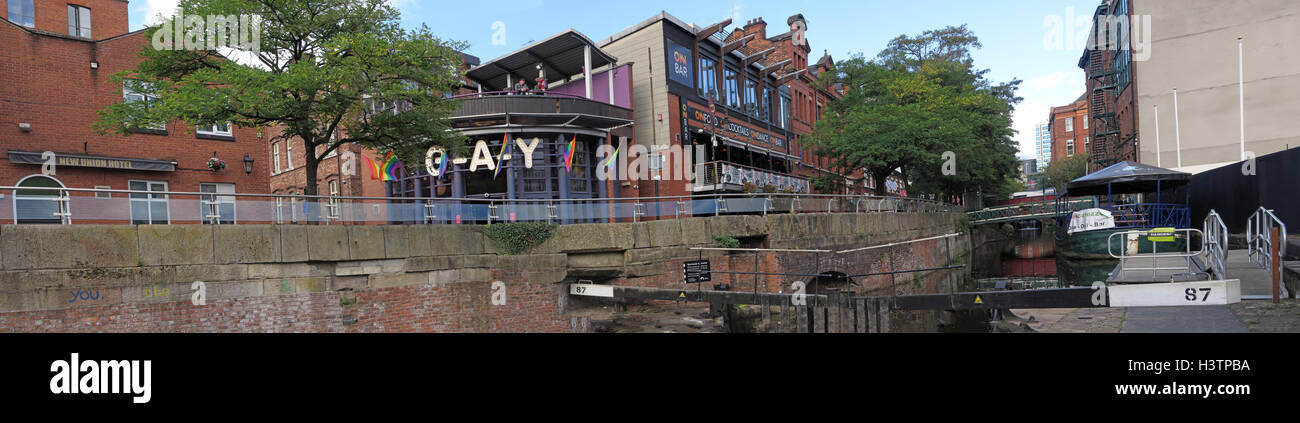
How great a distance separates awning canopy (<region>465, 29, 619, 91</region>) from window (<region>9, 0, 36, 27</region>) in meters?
13.2

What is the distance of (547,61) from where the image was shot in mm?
24844

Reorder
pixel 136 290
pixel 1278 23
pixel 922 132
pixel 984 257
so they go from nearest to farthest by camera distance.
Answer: pixel 136 290, pixel 922 132, pixel 1278 23, pixel 984 257

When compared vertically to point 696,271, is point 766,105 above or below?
above

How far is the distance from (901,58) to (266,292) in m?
35.2

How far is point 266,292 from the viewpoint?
11.4 metres

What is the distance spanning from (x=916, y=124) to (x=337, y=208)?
2544cm

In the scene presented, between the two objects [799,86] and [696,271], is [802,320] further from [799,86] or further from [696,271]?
[799,86]

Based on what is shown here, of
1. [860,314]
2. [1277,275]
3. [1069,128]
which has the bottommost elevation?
[860,314]

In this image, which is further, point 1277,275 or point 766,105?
point 766,105

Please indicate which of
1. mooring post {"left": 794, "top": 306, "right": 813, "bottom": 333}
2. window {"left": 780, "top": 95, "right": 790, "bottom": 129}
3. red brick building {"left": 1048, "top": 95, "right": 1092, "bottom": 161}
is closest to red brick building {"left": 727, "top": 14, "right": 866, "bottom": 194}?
window {"left": 780, "top": 95, "right": 790, "bottom": 129}

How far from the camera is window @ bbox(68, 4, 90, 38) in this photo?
64.4ft

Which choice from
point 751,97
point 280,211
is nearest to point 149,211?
point 280,211

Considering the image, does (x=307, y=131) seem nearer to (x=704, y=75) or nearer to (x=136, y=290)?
(x=136, y=290)

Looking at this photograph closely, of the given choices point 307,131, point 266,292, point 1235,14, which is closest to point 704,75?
point 307,131
